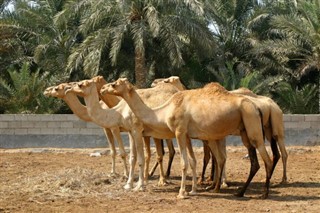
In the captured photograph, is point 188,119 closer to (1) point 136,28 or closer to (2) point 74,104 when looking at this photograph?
(2) point 74,104

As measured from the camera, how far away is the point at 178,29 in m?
22.8

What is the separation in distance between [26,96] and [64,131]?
4649 mm

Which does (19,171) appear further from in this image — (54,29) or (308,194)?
(54,29)

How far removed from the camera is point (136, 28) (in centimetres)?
2267

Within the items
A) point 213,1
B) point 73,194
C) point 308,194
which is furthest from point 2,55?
point 308,194

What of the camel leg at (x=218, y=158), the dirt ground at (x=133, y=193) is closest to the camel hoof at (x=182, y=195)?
the dirt ground at (x=133, y=193)

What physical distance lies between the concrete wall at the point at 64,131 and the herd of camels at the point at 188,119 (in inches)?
269

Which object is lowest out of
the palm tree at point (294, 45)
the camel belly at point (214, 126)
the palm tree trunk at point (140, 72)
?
the camel belly at point (214, 126)

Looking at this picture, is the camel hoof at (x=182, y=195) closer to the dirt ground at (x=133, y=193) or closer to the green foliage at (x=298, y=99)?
the dirt ground at (x=133, y=193)

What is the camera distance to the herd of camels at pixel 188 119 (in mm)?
10320

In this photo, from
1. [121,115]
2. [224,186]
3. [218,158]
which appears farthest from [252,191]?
[121,115]

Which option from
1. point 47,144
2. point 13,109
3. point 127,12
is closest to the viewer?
point 47,144

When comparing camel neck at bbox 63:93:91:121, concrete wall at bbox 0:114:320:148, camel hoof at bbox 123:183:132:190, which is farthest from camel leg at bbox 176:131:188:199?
concrete wall at bbox 0:114:320:148

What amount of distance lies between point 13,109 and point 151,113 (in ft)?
46.9
